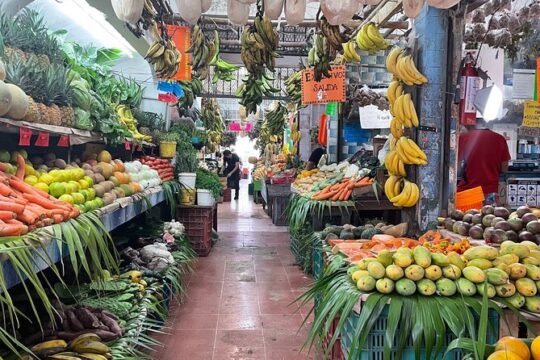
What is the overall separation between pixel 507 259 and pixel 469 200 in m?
1.90

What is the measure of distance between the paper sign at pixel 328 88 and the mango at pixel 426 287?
4405 millimetres

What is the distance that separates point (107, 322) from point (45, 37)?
223cm

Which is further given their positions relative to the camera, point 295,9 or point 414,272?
point 295,9

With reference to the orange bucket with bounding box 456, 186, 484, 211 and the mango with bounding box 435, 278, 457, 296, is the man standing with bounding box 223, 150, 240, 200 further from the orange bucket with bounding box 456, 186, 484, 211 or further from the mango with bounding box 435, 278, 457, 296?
the mango with bounding box 435, 278, 457, 296

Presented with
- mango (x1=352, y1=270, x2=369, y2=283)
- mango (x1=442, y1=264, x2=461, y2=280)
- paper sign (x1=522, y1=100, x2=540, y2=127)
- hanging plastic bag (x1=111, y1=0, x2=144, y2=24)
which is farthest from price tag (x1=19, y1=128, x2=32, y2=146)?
paper sign (x1=522, y1=100, x2=540, y2=127)

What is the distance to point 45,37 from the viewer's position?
3707 millimetres

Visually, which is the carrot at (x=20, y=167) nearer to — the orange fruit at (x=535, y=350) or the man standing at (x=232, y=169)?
the orange fruit at (x=535, y=350)

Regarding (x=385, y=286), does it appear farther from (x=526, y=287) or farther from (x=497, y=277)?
(x=526, y=287)

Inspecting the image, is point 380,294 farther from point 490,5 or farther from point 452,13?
point 490,5

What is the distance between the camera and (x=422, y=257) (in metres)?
2.57

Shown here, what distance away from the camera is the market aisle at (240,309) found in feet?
12.8

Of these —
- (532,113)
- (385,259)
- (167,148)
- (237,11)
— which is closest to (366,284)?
(385,259)

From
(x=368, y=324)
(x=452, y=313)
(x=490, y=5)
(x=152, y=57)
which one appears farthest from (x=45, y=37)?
(x=490, y=5)

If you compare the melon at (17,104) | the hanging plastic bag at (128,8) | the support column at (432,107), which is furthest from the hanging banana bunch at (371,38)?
the melon at (17,104)
